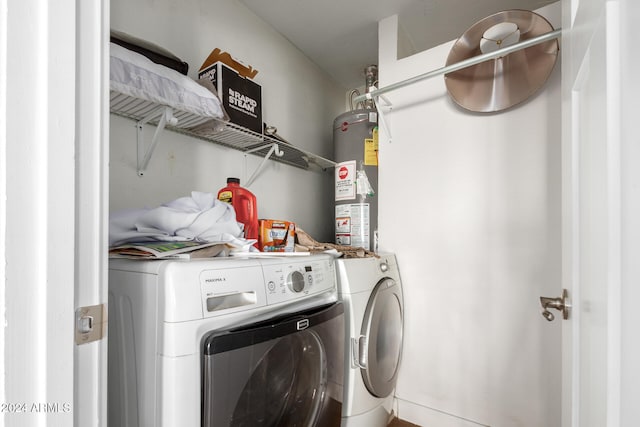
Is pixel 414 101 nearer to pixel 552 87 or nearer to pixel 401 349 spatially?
pixel 552 87

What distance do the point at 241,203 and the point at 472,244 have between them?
129 cm

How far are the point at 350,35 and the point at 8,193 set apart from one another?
2.26 m

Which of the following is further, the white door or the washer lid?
the washer lid

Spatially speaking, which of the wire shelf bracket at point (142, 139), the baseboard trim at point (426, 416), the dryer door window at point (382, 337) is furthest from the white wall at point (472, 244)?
the wire shelf bracket at point (142, 139)

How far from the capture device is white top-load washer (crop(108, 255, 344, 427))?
630mm

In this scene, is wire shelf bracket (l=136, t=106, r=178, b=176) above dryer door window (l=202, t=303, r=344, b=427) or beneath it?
above

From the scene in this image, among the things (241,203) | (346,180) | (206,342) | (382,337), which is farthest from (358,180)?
(206,342)

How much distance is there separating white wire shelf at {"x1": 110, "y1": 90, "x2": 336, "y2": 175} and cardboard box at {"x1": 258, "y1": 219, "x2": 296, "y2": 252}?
443 millimetres

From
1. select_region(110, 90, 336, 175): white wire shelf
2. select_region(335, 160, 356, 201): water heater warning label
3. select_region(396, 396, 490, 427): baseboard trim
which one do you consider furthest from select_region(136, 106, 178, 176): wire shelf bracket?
select_region(396, 396, 490, 427): baseboard trim

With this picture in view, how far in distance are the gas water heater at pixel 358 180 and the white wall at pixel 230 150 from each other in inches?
15.6

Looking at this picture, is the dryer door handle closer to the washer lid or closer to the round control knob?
the round control knob

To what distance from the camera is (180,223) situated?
0.97m

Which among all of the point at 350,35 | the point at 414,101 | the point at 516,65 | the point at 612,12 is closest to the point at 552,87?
the point at 516,65

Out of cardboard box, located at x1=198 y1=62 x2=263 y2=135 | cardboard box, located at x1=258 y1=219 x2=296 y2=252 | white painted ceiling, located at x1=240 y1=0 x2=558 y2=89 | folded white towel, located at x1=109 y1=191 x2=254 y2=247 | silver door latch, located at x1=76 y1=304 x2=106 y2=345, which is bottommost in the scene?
silver door latch, located at x1=76 y1=304 x2=106 y2=345
